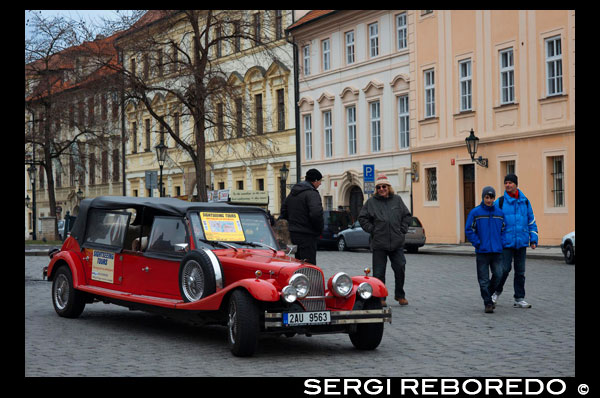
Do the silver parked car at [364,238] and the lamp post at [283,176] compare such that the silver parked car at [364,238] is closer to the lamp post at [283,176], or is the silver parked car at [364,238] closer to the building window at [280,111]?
A: the lamp post at [283,176]

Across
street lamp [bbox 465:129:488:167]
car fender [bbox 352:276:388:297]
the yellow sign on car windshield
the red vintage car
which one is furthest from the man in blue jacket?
street lamp [bbox 465:129:488:167]

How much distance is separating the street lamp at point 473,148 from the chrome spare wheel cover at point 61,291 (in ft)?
77.2

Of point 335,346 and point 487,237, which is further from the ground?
point 487,237

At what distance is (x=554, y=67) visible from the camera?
108 feet

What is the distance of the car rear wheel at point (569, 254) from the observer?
24.9 metres

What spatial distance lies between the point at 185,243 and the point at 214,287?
1223mm

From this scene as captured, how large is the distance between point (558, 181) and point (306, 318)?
990 inches

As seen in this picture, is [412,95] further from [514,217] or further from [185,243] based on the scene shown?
[185,243]

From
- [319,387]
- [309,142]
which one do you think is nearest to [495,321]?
→ [319,387]

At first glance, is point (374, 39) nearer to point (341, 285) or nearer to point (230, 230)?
point (230, 230)

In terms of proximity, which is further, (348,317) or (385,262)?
(385,262)

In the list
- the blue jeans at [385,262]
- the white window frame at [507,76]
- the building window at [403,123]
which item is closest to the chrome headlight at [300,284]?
the blue jeans at [385,262]

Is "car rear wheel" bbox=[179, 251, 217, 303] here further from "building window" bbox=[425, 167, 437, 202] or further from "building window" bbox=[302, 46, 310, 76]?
"building window" bbox=[302, 46, 310, 76]

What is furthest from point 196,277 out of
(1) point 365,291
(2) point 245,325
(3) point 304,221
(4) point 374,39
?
(4) point 374,39
